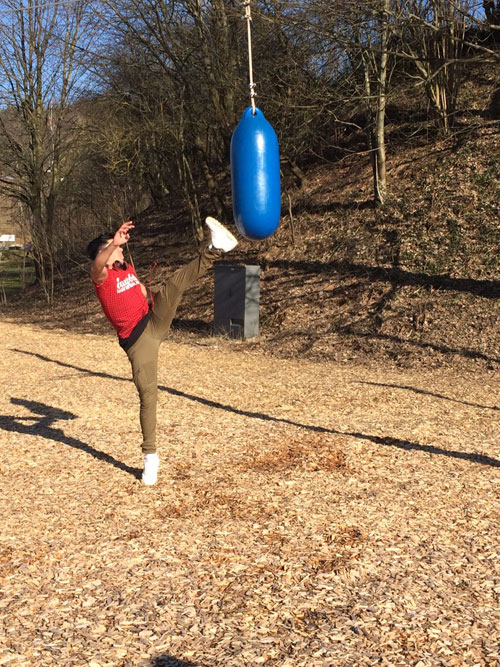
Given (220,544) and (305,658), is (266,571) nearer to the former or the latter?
(220,544)

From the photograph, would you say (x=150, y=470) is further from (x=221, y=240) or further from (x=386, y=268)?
(x=386, y=268)

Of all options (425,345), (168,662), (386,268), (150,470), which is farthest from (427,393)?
(168,662)

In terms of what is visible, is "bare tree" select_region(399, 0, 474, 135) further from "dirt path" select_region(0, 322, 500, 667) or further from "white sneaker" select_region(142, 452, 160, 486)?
"white sneaker" select_region(142, 452, 160, 486)

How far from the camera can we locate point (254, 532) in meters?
4.29

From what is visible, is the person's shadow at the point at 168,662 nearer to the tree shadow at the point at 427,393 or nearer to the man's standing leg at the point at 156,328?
the man's standing leg at the point at 156,328

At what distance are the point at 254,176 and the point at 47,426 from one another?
11.2ft

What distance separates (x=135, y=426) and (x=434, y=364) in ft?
17.7

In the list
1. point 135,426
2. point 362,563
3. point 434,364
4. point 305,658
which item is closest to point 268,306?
point 434,364

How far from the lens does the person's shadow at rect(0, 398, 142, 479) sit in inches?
230

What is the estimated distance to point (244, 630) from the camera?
3148 mm

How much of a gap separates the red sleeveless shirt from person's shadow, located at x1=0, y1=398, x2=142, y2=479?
132 cm

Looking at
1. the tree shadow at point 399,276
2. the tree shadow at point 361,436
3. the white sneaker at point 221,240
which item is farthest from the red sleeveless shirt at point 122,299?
the tree shadow at point 399,276

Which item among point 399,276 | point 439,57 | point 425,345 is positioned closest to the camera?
point 425,345

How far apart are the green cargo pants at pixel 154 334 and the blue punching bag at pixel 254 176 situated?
43.1 inches
